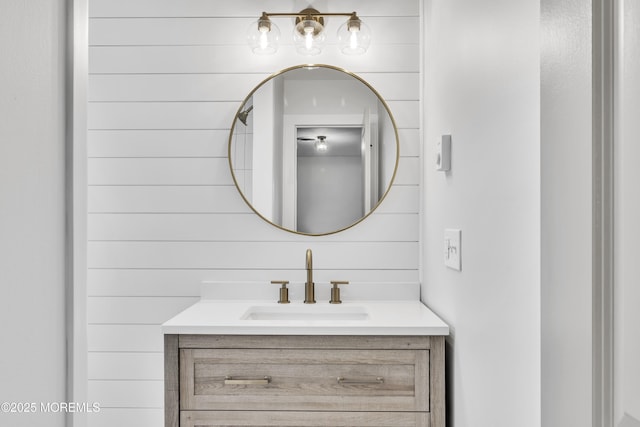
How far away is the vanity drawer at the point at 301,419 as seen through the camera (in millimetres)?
1480

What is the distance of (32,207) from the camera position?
21.1 inches

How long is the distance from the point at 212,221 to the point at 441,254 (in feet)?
3.05

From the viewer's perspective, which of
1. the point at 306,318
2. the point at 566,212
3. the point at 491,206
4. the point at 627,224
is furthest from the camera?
the point at 306,318

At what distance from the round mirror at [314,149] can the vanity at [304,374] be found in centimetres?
59

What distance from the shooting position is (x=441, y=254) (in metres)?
1.63

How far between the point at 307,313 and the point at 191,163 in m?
0.77

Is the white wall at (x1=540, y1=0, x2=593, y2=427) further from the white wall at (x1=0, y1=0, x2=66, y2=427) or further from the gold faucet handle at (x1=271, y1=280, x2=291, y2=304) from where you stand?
the gold faucet handle at (x1=271, y1=280, x2=291, y2=304)


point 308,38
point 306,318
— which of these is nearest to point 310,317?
point 306,318

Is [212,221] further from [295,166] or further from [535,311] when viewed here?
[535,311]

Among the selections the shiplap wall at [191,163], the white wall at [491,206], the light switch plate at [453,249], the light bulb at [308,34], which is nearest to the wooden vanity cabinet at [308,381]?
the white wall at [491,206]

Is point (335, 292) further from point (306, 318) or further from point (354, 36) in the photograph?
point (354, 36)

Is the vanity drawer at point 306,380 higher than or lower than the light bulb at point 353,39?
lower

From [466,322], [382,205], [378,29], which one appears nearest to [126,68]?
[378,29]

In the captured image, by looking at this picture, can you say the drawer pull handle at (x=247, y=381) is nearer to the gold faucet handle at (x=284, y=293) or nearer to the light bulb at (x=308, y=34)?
the gold faucet handle at (x=284, y=293)
